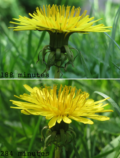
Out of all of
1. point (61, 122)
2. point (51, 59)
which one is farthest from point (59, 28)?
point (61, 122)

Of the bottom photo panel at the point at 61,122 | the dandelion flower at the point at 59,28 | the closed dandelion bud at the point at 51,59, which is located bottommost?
the bottom photo panel at the point at 61,122

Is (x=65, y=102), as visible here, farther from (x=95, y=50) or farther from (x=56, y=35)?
(x=95, y=50)

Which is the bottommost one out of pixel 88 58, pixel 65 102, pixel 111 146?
pixel 111 146

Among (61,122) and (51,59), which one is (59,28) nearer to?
(51,59)

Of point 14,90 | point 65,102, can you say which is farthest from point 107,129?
point 14,90

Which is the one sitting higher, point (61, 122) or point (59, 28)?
point (59, 28)

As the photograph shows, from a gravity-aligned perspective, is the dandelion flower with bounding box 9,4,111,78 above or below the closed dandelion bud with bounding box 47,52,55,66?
above

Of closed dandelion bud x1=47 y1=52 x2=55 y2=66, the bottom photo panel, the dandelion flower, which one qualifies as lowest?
the bottom photo panel

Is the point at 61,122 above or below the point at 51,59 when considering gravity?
below

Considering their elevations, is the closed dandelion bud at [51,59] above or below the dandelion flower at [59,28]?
below

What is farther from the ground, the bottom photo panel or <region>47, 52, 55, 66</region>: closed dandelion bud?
<region>47, 52, 55, 66</region>: closed dandelion bud

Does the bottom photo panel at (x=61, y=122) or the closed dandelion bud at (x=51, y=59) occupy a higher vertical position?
the closed dandelion bud at (x=51, y=59)
